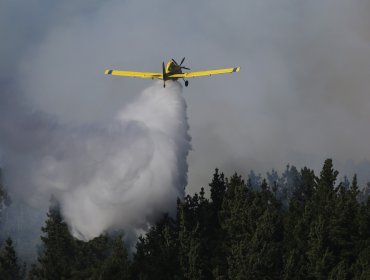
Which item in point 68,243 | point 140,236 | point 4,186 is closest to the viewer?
point 140,236

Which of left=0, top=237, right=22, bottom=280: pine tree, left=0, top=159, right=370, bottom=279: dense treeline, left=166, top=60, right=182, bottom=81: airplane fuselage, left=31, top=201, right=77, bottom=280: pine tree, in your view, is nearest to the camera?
left=0, top=159, right=370, bottom=279: dense treeline

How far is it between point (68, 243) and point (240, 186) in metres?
38.4

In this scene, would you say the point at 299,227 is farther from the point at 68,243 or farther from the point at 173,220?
the point at 68,243

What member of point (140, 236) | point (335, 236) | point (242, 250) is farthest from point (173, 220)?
point (335, 236)

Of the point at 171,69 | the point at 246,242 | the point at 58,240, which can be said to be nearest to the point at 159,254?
the point at 246,242

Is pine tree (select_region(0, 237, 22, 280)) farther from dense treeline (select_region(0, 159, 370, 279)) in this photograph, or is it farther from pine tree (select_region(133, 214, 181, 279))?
pine tree (select_region(133, 214, 181, 279))

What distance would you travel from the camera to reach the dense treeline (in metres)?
88.4

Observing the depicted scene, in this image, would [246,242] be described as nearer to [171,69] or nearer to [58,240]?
[171,69]

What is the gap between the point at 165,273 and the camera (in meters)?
89.9

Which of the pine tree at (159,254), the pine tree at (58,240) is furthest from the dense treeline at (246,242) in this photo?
the pine tree at (58,240)

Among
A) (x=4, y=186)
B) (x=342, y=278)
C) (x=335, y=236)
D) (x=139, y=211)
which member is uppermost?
(x=4, y=186)

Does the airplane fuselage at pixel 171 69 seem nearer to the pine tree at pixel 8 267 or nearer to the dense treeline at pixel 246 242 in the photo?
the dense treeline at pixel 246 242

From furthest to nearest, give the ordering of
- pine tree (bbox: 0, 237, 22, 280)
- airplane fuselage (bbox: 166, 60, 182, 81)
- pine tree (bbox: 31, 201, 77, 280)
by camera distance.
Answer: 1. pine tree (bbox: 31, 201, 77, 280)
2. pine tree (bbox: 0, 237, 22, 280)
3. airplane fuselage (bbox: 166, 60, 182, 81)

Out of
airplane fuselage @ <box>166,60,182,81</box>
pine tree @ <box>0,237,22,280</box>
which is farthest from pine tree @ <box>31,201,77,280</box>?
airplane fuselage @ <box>166,60,182,81</box>
